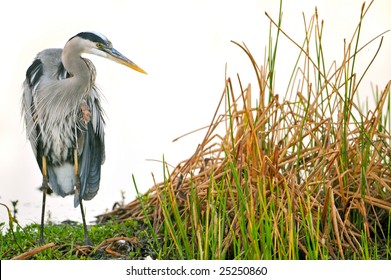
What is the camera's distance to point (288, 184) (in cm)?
301

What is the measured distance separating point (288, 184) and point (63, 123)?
1.14 metres

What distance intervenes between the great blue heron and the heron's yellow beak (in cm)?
24

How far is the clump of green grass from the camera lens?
2.83 metres

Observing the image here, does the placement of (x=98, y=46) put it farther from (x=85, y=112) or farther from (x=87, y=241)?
(x=87, y=241)

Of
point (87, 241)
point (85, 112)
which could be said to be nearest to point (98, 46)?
point (85, 112)

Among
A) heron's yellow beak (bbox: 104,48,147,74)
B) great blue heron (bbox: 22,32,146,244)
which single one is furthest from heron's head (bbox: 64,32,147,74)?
great blue heron (bbox: 22,32,146,244)

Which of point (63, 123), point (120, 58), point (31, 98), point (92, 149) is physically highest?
point (120, 58)

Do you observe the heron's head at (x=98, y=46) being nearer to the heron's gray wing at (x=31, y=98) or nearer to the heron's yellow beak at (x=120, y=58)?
the heron's yellow beak at (x=120, y=58)

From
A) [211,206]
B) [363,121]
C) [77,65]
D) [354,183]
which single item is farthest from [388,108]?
[77,65]

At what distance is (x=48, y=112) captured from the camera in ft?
11.6

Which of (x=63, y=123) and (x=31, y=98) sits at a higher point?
(x=31, y=98)

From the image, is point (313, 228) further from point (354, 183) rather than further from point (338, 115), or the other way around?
point (338, 115)

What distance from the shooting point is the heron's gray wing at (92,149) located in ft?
11.5
